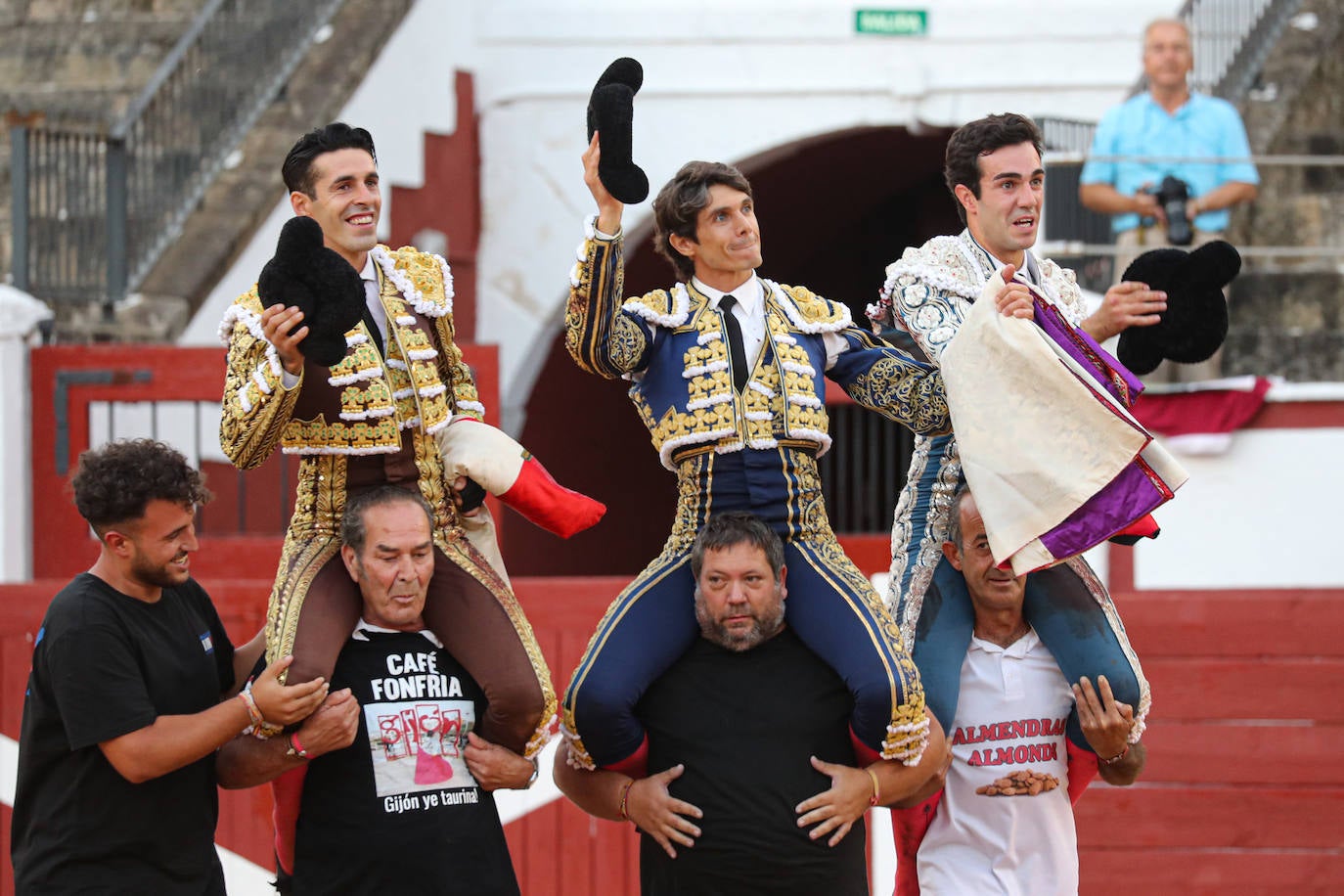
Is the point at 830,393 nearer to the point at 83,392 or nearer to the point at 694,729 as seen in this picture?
the point at 83,392

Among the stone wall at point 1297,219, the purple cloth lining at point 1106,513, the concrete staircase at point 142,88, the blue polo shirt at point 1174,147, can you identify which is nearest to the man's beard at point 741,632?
the purple cloth lining at point 1106,513

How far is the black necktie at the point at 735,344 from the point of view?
3.96 m

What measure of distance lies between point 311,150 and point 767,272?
777cm

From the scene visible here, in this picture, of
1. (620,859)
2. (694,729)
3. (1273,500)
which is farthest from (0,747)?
(1273,500)

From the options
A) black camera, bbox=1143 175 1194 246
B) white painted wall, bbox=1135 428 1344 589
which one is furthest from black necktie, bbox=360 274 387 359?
black camera, bbox=1143 175 1194 246

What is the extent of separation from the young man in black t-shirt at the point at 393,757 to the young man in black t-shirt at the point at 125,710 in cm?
14

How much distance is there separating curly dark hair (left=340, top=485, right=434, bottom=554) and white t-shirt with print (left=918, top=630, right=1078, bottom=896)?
117cm

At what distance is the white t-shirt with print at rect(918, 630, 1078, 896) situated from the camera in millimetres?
4098

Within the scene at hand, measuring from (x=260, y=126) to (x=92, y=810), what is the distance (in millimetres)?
5472

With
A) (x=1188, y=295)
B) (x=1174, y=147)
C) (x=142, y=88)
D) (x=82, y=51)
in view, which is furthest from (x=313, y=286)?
(x=82, y=51)

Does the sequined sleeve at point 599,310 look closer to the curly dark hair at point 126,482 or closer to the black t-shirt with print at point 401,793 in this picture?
the black t-shirt with print at point 401,793

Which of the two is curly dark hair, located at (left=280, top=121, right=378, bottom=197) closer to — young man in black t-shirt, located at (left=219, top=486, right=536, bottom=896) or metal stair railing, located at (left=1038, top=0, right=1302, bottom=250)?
young man in black t-shirt, located at (left=219, top=486, right=536, bottom=896)

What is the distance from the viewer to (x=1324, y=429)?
6.38 m

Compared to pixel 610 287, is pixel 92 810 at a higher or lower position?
lower
